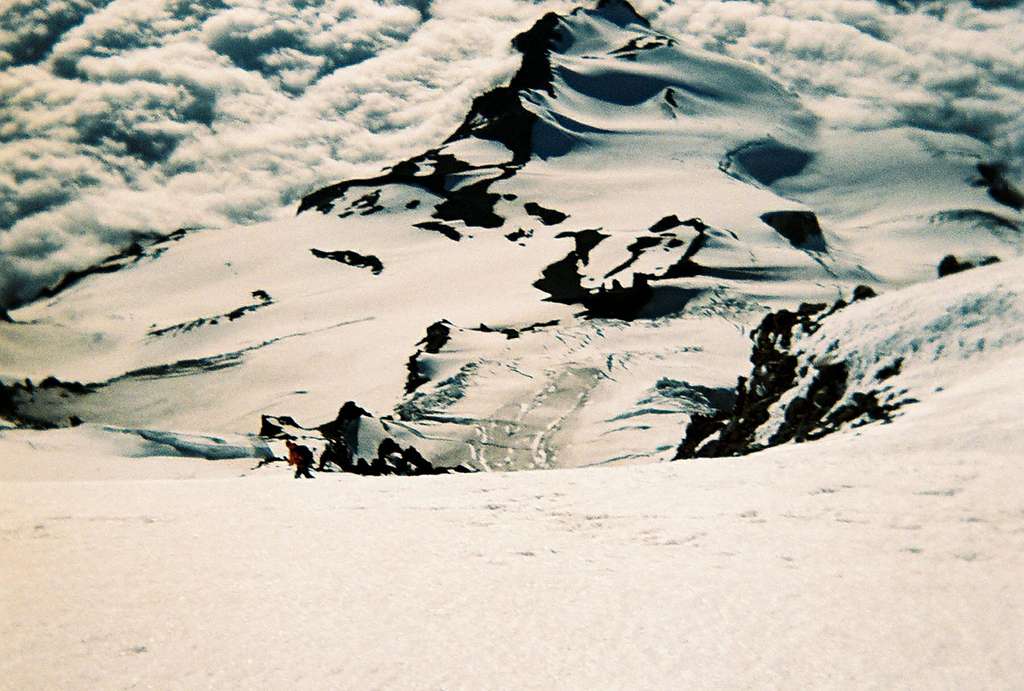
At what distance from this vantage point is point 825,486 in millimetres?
18344

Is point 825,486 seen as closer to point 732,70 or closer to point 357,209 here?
point 357,209

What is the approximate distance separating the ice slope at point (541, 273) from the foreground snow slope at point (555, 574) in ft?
124

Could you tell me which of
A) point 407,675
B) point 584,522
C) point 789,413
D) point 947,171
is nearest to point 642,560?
point 584,522

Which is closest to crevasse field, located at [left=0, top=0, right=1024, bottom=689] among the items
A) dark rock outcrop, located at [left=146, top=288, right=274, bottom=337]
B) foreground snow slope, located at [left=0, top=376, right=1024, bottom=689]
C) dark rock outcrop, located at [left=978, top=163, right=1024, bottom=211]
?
foreground snow slope, located at [left=0, top=376, right=1024, bottom=689]

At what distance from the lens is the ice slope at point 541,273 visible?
73688 millimetres

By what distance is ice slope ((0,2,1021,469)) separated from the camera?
73688mm

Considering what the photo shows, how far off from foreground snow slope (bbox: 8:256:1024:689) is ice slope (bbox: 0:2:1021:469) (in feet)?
124

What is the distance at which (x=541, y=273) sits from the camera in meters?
114

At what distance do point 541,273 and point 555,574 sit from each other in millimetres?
100489

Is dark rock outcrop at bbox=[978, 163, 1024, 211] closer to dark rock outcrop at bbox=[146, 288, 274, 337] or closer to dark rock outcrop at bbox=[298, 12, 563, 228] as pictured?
dark rock outcrop at bbox=[298, 12, 563, 228]

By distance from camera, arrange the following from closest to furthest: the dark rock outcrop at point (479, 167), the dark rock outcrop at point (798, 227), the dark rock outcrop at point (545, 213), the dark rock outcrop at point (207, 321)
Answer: the dark rock outcrop at point (207, 321)
the dark rock outcrop at point (798, 227)
the dark rock outcrop at point (545, 213)
the dark rock outcrop at point (479, 167)

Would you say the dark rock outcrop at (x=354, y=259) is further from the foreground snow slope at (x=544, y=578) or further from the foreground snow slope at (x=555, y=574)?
the foreground snow slope at (x=544, y=578)

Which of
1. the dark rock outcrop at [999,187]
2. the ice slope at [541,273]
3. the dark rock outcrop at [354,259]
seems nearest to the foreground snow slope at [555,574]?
the ice slope at [541,273]

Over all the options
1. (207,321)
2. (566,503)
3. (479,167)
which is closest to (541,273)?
(207,321)
